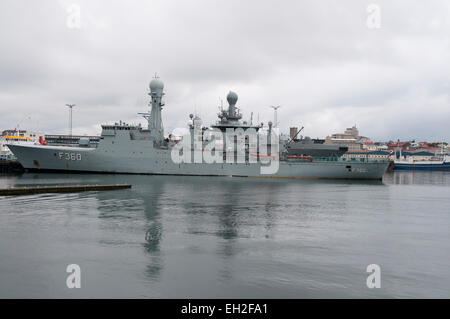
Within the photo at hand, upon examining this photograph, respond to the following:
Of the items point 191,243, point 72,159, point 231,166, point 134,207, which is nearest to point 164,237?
point 191,243

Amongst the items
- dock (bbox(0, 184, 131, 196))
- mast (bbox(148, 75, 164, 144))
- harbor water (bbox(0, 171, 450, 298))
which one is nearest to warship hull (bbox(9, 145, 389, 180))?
mast (bbox(148, 75, 164, 144))

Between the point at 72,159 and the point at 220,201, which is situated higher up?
the point at 72,159

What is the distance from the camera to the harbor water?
375 inches

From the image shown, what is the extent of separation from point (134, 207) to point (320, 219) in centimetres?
1180

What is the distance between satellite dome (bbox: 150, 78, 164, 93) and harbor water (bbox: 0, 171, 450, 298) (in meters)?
33.6

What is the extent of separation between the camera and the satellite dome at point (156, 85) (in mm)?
54062

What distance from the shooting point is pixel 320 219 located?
64.8 feet

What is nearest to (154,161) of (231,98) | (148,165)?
(148,165)

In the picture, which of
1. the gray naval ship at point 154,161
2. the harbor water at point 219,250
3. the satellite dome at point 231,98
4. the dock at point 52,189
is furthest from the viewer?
the satellite dome at point 231,98

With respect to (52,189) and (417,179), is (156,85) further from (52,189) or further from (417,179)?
(417,179)

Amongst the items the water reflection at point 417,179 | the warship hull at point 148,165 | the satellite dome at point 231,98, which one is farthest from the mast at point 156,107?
the water reflection at point 417,179

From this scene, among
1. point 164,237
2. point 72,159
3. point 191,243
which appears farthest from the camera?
point 72,159

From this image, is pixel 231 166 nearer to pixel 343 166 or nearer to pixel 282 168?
pixel 282 168

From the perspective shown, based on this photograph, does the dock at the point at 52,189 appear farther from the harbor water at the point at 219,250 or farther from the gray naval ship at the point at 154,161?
the gray naval ship at the point at 154,161
